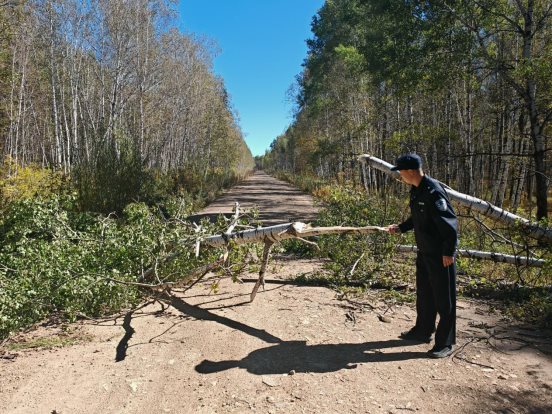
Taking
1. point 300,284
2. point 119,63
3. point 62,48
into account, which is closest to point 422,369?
point 300,284

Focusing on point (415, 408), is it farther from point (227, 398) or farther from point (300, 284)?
point (300, 284)

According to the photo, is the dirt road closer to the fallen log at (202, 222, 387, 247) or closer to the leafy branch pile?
the leafy branch pile

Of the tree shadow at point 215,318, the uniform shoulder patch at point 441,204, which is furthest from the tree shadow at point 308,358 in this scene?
the uniform shoulder patch at point 441,204

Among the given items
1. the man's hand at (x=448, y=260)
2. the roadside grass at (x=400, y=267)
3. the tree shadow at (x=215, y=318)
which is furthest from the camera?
the roadside grass at (x=400, y=267)

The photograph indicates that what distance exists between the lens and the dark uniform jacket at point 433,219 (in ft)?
11.5

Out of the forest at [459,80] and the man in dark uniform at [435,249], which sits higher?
the forest at [459,80]

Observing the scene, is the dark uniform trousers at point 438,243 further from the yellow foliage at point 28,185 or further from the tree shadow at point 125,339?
the yellow foliage at point 28,185

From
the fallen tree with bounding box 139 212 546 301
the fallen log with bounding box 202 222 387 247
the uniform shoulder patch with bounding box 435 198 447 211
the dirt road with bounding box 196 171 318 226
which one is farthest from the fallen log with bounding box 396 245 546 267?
the dirt road with bounding box 196 171 318 226

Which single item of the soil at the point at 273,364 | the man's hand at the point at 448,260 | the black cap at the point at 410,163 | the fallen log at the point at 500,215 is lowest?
the soil at the point at 273,364

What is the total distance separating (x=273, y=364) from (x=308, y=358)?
13.5 inches

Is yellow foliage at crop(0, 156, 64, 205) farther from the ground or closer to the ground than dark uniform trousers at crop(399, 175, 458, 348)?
farther from the ground

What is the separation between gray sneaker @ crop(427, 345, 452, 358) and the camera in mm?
3617

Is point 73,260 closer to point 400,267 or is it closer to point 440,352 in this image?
point 440,352

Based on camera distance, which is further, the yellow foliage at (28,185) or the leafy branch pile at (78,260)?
the yellow foliage at (28,185)
